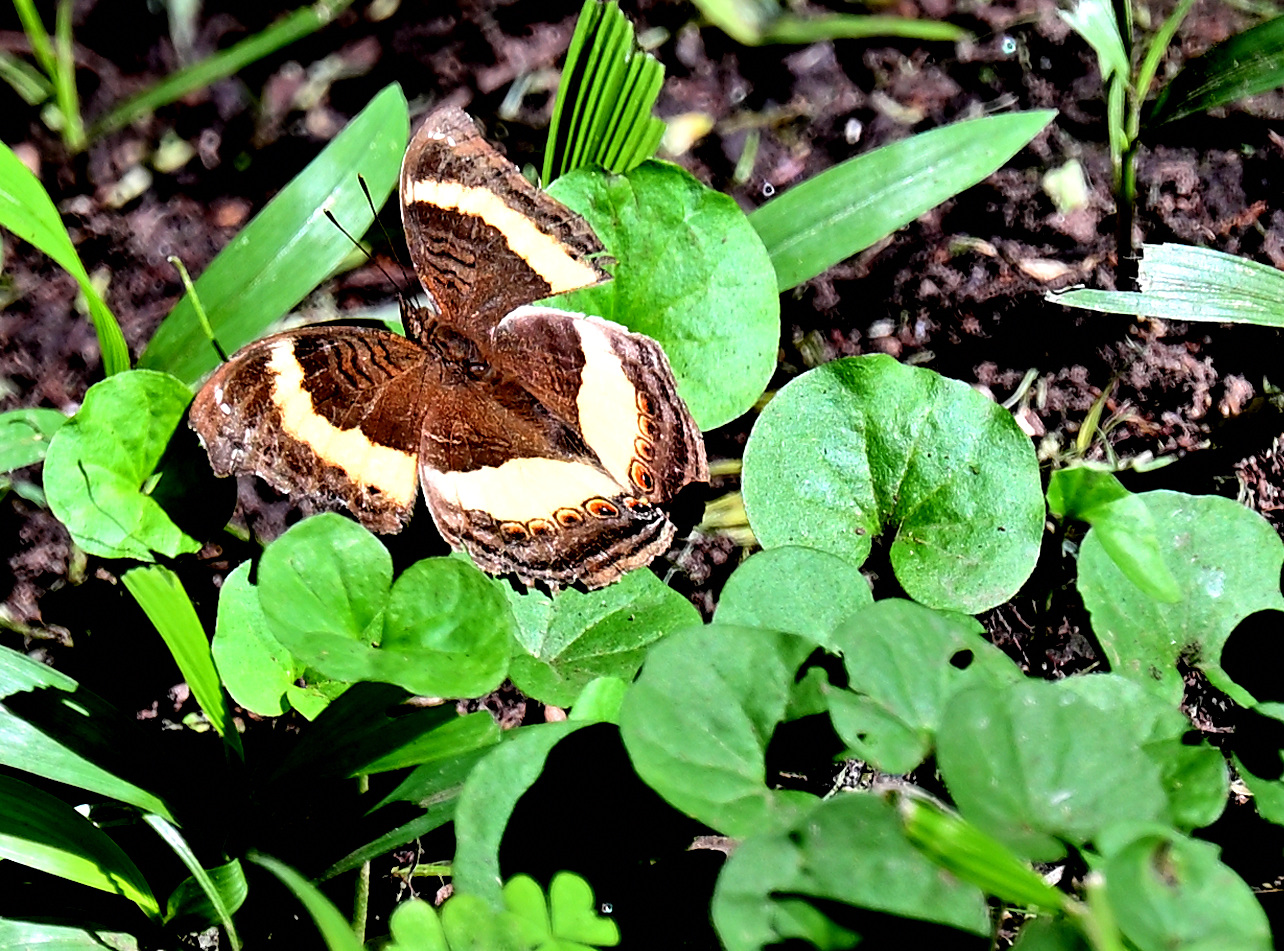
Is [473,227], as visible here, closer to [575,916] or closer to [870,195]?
[870,195]

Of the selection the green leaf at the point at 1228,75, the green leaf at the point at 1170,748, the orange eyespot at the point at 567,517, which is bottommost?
the green leaf at the point at 1170,748

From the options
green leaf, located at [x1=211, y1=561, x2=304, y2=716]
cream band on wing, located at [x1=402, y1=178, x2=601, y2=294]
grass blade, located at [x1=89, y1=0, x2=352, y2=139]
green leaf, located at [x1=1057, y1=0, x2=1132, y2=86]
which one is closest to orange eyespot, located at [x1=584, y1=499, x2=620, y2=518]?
cream band on wing, located at [x1=402, y1=178, x2=601, y2=294]

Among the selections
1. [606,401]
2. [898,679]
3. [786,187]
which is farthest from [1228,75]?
[898,679]

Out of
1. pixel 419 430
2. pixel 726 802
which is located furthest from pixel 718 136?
pixel 726 802

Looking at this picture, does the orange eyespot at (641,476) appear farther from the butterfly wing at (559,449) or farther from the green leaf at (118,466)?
the green leaf at (118,466)

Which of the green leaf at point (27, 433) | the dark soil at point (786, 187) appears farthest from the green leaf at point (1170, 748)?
the green leaf at point (27, 433)

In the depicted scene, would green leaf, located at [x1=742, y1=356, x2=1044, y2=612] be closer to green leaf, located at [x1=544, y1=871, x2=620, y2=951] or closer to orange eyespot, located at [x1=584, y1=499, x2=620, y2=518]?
orange eyespot, located at [x1=584, y1=499, x2=620, y2=518]

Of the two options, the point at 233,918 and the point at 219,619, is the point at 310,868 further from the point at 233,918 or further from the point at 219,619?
the point at 219,619
